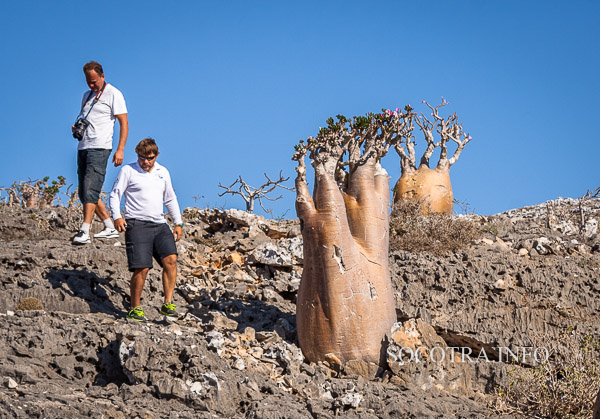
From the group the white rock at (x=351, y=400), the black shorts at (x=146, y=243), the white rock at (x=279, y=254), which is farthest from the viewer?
the white rock at (x=279, y=254)

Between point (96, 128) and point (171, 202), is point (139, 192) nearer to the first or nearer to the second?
point (171, 202)

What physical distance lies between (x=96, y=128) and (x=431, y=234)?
467 centimetres

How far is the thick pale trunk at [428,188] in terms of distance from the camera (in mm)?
12508

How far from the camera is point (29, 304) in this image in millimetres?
6473

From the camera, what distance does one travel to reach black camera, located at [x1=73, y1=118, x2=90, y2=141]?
718cm

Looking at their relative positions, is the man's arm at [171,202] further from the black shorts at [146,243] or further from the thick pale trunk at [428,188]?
the thick pale trunk at [428,188]

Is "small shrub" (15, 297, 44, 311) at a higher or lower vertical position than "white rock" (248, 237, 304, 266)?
lower

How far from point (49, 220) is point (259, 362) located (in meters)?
5.51

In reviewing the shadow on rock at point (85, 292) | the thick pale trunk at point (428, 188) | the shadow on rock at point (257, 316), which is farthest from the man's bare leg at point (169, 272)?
the thick pale trunk at point (428, 188)

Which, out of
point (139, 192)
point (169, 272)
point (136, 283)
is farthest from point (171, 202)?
point (136, 283)

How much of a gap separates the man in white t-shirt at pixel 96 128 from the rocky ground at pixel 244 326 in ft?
3.01

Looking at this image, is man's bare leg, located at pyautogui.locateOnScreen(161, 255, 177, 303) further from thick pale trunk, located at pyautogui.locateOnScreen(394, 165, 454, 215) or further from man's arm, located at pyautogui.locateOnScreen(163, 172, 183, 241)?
thick pale trunk, located at pyautogui.locateOnScreen(394, 165, 454, 215)

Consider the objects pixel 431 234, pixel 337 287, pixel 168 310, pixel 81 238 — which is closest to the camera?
pixel 337 287

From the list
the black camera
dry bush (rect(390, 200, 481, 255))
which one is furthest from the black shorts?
dry bush (rect(390, 200, 481, 255))
